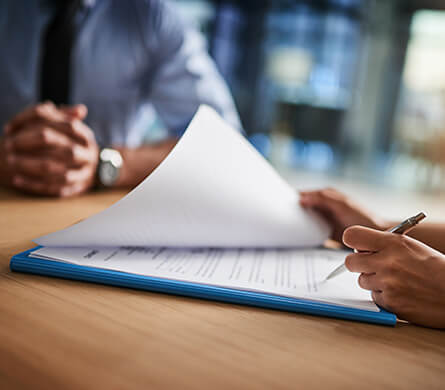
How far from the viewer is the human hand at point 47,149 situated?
629 millimetres

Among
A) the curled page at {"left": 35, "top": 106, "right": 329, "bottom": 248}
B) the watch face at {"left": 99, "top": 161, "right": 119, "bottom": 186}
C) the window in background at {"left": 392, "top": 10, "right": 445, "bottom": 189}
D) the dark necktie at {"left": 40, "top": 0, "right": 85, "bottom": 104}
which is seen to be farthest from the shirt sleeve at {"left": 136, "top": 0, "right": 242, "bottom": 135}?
the window in background at {"left": 392, "top": 10, "right": 445, "bottom": 189}

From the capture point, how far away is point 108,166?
738 millimetres

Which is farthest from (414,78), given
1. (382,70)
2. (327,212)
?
(327,212)

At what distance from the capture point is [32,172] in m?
0.64

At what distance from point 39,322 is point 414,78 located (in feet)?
28.2

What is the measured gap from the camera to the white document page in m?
0.37

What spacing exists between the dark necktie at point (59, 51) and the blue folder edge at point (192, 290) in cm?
64

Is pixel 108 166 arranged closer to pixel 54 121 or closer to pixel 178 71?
pixel 54 121

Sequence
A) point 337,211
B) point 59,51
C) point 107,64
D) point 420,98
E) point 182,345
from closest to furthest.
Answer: point 182,345 < point 337,211 < point 59,51 < point 107,64 < point 420,98

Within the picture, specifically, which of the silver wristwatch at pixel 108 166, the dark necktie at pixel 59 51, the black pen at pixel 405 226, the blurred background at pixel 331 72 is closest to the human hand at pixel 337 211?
the black pen at pixel 405 226

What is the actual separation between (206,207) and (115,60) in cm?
76

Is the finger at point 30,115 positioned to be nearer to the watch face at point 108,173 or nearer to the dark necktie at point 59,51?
the watch face at point 108,173

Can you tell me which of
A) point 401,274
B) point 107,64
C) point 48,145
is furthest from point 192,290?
point 107,64

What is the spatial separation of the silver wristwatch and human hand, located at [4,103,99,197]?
6cm
